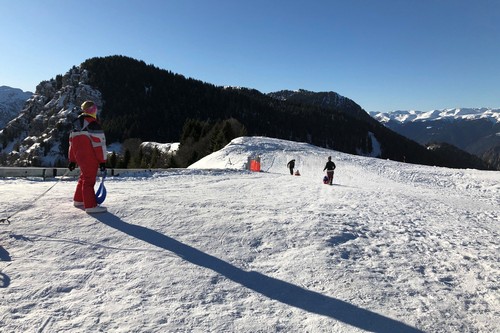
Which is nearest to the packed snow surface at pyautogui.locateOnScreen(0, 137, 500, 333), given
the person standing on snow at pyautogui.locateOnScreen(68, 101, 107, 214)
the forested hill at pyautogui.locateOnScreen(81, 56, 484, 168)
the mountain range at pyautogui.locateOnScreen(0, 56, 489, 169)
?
the person standing on snow at pyautogui.locateOnScreen(68, 101, 107, 214)

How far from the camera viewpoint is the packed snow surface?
354 cm

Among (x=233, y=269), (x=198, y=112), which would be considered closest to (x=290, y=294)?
(x=233, y=269)

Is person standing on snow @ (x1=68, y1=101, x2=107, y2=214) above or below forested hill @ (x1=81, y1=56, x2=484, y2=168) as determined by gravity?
below

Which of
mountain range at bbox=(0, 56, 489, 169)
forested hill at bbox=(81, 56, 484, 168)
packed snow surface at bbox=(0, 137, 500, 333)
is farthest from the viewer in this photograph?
forested hill at bbox=(81, 56, 484, 168)

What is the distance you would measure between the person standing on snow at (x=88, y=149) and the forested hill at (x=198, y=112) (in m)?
157

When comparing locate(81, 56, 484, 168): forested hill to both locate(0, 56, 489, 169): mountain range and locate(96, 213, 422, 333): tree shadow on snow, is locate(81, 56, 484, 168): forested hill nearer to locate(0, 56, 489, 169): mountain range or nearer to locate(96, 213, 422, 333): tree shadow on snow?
locate(0, 56, 489, 169): mountain range

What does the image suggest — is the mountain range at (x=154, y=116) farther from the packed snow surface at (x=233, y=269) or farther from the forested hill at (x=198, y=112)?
the packed snow surface at (x=233, y=269)

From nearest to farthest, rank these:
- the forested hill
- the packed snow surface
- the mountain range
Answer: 1. the packed snow surface
2. the mountain range
3. the forested hill

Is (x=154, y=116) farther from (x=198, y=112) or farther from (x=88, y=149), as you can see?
(x=88, y=149)

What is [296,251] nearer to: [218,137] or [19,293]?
[19,293]

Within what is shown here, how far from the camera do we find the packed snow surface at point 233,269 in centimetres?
354

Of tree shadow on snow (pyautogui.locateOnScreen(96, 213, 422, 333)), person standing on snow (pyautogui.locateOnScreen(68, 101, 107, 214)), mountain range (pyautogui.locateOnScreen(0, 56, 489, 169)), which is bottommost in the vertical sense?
tree shadow on snow (pyautogui.locateOnScreen(96, 213, 422, 333))

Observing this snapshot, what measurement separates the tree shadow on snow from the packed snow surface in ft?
0.06

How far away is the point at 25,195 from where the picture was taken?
773 cm
